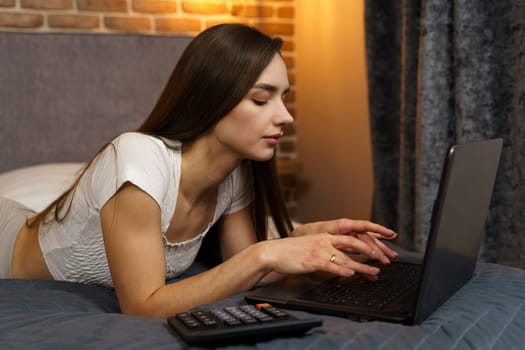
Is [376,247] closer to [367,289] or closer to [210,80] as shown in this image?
[367,289]

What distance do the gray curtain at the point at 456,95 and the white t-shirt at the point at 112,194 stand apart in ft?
2.15

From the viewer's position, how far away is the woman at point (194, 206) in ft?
4.02

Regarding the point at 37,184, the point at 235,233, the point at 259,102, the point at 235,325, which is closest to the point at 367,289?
the point at 235,325

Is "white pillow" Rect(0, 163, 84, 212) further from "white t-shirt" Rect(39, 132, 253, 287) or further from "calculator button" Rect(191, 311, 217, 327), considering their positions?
"calculator button" Rect(191, 311, 217, 327)

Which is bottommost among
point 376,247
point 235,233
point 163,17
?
point 235,233

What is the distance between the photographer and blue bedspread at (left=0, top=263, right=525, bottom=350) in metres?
0.91

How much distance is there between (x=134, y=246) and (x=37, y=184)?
101cm

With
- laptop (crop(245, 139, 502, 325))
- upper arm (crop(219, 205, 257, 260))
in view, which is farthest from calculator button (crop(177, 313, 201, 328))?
upper arm (crop(219, 205, 257, 260))

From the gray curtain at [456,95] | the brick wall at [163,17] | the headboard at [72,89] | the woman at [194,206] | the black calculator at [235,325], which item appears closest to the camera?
the black calculator at [235,325]

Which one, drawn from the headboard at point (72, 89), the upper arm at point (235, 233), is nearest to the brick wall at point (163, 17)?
the headboard at point (72, 89)

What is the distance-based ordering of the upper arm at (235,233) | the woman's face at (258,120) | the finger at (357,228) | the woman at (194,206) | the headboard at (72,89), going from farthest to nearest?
the headboard at (72,89), the upper arm at (235,233), the woman's face at (258,120), the finger at (357,228), the woman at (194,206)

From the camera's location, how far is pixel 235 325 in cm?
90

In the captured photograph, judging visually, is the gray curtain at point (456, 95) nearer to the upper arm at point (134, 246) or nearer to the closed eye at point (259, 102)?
the closed eye at point (259, 102)

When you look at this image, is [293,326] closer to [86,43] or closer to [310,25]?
[86,43]
